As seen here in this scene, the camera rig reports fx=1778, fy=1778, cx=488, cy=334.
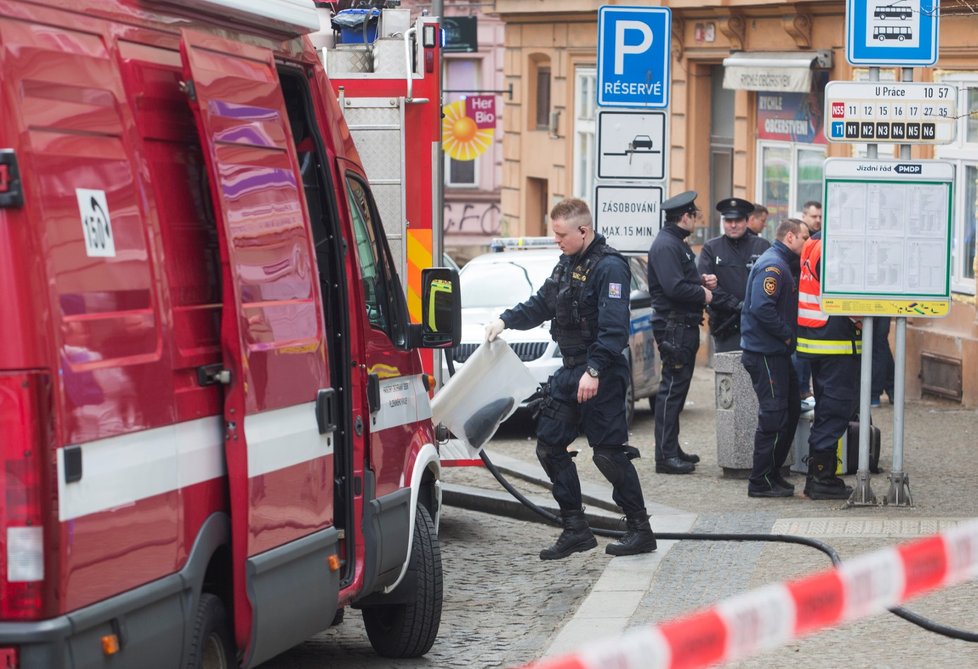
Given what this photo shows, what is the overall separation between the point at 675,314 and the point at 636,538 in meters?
3.84

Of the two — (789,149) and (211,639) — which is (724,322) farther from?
(789,149)

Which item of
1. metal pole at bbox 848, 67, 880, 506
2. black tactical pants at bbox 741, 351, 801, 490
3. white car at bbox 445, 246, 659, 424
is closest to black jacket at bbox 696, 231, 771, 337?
white car at bbox 445, 246, 659, 424

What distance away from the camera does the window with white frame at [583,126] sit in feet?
95.8

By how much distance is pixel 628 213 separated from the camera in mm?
11992

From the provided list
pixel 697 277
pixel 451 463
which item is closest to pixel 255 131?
pixel 451 463

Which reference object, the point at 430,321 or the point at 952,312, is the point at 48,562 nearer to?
the point at 430,321

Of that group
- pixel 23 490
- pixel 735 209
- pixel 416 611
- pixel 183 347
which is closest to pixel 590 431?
pixel 416 611

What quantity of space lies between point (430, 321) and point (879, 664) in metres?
2.33

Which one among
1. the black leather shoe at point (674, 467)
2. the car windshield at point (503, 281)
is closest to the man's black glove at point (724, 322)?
the black leather shoe at point (674, 467)

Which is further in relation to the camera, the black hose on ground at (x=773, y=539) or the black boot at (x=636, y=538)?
the black boot at (x=636, y=538)

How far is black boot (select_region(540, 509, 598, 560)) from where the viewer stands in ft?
31.9

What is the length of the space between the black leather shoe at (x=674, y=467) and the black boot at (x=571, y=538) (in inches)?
127

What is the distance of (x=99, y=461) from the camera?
4801 mm

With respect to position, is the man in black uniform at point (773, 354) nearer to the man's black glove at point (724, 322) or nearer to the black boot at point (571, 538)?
the man's black glove at point (724, 322)
